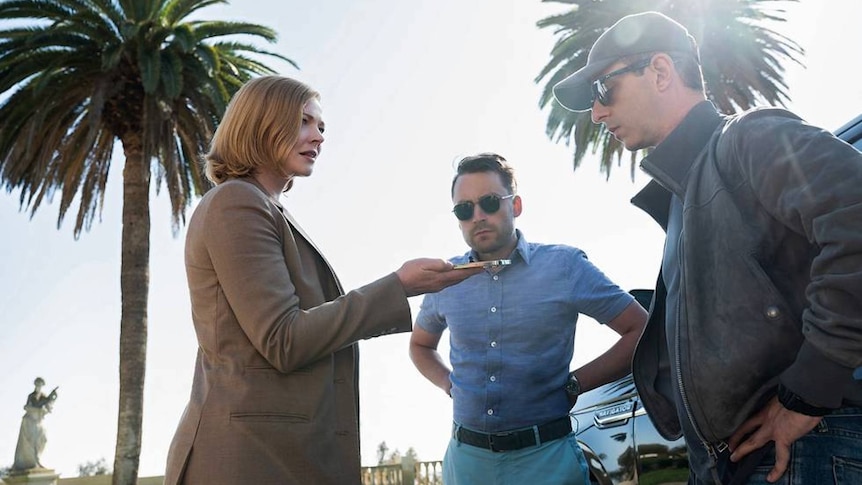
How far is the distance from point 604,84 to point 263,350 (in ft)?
4.12

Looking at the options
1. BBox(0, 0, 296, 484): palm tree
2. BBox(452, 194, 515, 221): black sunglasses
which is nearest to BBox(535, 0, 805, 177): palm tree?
BBox(0, 0, 296, 484): palm tree

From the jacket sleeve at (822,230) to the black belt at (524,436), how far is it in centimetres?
148

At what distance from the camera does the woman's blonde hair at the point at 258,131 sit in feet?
7.60

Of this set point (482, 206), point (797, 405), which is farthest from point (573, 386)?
point (797, 405)

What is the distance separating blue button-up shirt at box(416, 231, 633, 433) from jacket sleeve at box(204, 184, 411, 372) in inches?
44.6

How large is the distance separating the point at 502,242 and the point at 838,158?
72.4 inches

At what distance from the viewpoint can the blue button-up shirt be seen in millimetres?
3170

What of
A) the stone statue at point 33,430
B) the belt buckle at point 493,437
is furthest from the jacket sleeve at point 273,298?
the stone statue at point 33,430

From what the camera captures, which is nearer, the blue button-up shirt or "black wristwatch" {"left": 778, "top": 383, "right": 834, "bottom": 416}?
"black wristwatch" {"left": 778, "top": 383, "right": 834, "bottom": 416}

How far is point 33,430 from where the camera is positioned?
2373 centimetres

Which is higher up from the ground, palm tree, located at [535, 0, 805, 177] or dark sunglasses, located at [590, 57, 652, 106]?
palm tree, located at [535, 0, 805, 177]

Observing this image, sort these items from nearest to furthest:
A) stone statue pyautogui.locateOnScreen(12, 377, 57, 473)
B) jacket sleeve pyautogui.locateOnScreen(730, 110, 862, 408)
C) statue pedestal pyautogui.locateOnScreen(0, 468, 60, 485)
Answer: jacket sleeve pyautogui.locateOnScreen(730, 110, 862, 408) < statue pedestal pyautogui.locateOnScreen(0, 468, 60, 485) < stone statue pyautogui.locateOnScreen(12, 377, 57, 473)

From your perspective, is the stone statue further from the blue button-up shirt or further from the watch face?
the watch face

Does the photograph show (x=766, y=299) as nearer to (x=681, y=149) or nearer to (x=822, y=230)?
(x=822, y=230)
